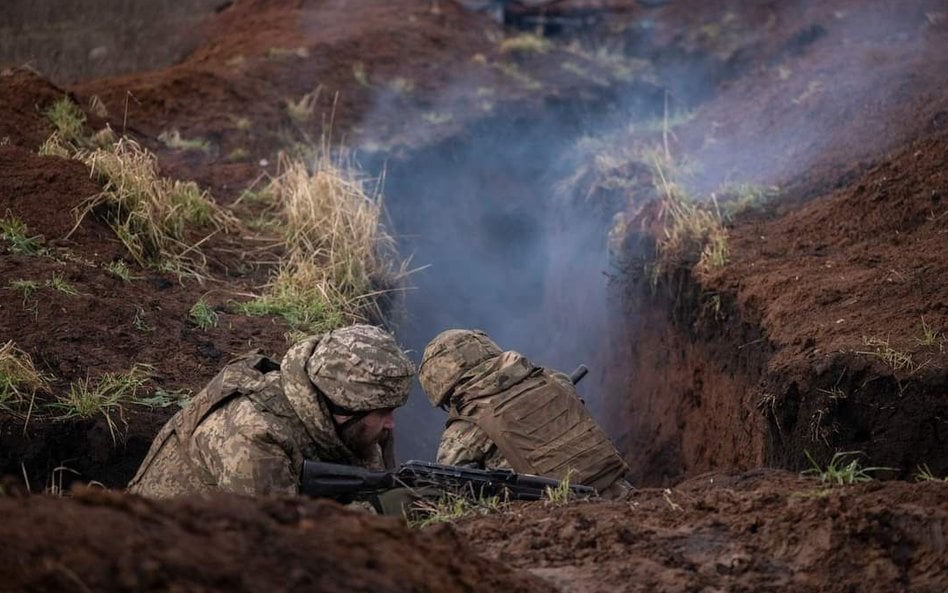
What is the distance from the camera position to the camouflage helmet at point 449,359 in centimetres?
662

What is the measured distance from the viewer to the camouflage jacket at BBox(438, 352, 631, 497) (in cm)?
623

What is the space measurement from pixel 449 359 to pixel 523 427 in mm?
612

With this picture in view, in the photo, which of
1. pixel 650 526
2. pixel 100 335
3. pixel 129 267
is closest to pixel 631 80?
pixel 129 267

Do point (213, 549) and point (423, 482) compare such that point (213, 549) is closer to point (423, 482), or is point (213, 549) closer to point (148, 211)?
point (423, 482)

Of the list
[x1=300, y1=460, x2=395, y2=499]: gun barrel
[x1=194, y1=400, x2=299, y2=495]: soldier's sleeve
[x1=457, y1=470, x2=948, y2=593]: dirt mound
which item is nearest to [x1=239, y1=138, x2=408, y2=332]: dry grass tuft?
[x1=194, y1=400, x2=299, y2=495]: soldier's sleeve

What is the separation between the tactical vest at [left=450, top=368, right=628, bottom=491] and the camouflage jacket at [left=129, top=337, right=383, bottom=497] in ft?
2.95

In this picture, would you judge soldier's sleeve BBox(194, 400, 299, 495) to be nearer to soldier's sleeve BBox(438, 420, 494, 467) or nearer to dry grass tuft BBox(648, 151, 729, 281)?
soldier's sleeve BBox(438, 420, 494, 467)

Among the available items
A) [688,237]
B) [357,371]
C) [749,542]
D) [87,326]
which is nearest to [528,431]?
[357,371]

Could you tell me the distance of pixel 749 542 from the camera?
4.23m

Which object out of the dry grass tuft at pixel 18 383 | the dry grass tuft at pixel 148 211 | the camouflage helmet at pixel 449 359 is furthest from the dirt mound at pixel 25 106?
the camouflage helmet at pixel 449 359

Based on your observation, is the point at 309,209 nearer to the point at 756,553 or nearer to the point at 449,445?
the point at 449,445

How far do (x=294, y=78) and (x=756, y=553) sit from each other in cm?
1038

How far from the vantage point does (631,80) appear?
15961 millimetres

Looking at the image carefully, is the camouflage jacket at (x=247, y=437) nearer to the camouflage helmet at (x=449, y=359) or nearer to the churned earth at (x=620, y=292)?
the churned earth at (x=620, y=292)
